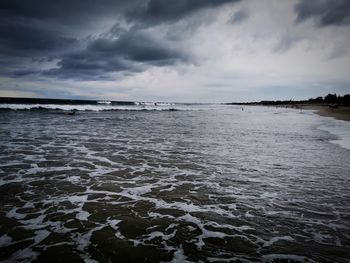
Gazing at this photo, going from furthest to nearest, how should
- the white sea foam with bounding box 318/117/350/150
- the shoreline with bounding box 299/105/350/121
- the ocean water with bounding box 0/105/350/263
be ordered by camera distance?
the shoreline with bounding box 299/105/350/121, the white sea foam with bounding box 318/117/350/150, the ocean water with bounding box 0/105/350/263

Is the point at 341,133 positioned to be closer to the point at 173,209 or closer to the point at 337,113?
the point at 173,209

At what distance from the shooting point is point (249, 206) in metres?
7.14

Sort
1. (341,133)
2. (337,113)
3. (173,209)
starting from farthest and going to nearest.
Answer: (337,113) < (341,133) < (173,209)

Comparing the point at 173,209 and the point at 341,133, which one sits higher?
the point at 173,209

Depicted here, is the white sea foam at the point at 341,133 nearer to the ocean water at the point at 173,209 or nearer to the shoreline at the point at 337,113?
the ocean water at the point at 173,209

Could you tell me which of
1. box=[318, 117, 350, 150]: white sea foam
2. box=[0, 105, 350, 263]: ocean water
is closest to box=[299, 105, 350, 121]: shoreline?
box=[318, 117, 350, 150]: white sea foam

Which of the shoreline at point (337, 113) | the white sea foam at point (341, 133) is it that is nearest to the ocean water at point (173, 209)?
the white sea foam at point (341, 133)

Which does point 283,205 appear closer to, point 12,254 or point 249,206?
point 249,206

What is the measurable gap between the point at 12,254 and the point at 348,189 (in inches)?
365

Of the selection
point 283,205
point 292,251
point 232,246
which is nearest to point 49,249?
point 232,246

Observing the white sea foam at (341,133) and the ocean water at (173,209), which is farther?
the white sea foam at (341,133)

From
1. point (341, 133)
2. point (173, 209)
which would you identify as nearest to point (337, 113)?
point (341, 133)

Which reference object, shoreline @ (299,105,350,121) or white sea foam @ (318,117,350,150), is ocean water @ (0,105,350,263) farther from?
shoreline @ (299,105,350,121)

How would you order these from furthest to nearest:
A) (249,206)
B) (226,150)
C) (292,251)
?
1. (226,150)
2. (249,206)
3. (292,251)
